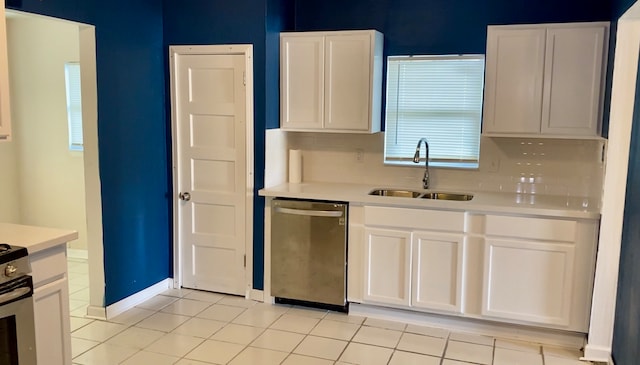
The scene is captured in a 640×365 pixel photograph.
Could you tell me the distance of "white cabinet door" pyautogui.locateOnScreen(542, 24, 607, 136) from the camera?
11.4 feet

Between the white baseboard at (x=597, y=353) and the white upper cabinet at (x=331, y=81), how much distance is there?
1.99 metres

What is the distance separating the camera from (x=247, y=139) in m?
4.17

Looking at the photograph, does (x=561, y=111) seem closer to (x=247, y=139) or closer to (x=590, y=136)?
(x=590, y=136)

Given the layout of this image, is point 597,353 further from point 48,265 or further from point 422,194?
point 48,265

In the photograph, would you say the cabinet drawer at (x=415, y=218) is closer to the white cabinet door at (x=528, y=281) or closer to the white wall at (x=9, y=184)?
the white cabinet door at (x=528, y=281)

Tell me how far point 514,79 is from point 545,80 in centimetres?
19

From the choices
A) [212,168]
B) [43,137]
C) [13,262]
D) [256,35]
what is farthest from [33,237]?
[43,137]

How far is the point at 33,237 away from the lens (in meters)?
2.55

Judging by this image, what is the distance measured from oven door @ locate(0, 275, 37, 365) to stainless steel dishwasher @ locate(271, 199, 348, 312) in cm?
196

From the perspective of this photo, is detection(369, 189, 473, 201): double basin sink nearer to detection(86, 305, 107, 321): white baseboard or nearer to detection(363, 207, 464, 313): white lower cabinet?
detection(363, 207, 464, 313): white lower cabinet

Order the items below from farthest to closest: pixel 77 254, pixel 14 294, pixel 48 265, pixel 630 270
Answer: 1. pixel 77 254
2. pixel 630 270
3. pixel 48 265
4. pixel 14 294

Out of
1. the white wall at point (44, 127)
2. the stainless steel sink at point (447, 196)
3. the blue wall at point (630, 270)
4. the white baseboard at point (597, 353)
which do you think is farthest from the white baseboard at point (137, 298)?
the blue wall at point (630, 270)

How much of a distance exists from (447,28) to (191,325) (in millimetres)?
2782

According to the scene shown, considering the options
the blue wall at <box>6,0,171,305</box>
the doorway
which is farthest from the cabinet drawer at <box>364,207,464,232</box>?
the doorway
